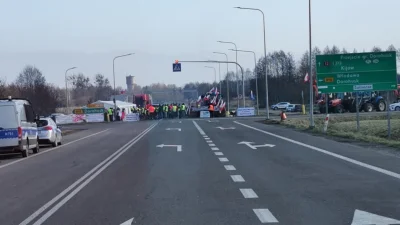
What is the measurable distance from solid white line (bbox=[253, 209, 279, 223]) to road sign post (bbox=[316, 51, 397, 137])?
23229mm

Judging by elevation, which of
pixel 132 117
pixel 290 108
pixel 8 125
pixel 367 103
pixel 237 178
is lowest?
pixel 290 108

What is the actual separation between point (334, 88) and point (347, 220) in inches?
985

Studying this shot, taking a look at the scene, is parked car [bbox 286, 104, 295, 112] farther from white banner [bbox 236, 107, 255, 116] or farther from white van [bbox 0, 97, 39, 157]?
white van [bbox 0, 97, 39, 157]

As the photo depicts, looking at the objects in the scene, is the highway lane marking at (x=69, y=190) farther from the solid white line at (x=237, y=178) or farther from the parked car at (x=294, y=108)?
the parked car at (x=294, y=108)

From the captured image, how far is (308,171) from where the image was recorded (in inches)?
546

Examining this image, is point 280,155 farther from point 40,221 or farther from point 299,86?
point 299,86

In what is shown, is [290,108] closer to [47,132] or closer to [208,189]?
[47,132]

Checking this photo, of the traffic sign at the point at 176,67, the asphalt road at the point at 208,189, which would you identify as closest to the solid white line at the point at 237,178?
the asphalt road at the point at 208,189

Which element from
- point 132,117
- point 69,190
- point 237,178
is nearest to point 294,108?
point 132,117

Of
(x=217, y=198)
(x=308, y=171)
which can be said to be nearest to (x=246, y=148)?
(x=308, y=171)

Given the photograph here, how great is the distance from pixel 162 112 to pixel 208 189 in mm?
62262

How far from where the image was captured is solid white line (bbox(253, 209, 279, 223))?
26.5 feet

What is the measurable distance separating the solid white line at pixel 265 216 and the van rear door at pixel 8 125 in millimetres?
13518

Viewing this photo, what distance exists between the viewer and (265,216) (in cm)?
837
